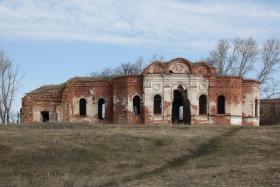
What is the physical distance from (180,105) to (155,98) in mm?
5471

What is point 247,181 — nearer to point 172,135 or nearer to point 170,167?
point 170,167

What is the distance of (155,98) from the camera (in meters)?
44.5

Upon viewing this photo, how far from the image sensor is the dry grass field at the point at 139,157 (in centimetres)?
1928

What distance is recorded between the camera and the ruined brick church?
43969 millimetres

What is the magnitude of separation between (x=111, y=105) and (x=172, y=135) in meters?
15.6

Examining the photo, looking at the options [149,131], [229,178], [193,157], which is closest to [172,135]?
[149,131]

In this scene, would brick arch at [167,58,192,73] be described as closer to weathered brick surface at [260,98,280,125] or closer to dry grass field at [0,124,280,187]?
dry grass field at [0,124,280,187]

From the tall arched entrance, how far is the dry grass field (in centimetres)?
969

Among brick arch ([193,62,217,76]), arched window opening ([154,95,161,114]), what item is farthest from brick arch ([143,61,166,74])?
brick arch ([193,62,217,76])

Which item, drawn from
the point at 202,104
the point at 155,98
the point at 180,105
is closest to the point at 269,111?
the point at 180,105

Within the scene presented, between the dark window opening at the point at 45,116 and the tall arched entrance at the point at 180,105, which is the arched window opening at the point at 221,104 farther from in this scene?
the dark window opening at the point at 45,116

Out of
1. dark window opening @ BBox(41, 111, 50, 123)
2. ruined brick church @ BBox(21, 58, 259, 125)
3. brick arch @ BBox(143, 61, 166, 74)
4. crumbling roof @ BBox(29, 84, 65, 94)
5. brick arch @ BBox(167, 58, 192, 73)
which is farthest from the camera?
crumbling roof @ BBox(29, 84, 65, 94)

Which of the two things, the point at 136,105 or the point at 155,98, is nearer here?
the point at 155,98

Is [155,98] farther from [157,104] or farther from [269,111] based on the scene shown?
[269,111]
